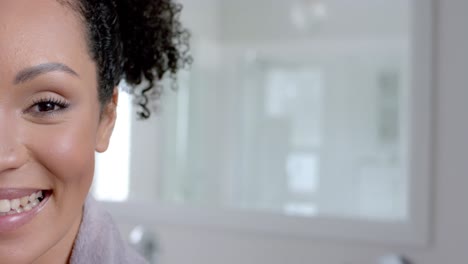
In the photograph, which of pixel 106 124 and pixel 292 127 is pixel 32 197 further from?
pixel 292 127

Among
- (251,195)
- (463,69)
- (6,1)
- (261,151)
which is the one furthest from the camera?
(261,151)

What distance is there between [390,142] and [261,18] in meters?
0.45

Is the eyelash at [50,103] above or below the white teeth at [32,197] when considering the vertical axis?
above

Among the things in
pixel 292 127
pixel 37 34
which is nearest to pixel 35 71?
pixel 37 34

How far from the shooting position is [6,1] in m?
0.51

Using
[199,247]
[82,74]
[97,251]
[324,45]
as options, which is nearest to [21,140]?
[82,74]

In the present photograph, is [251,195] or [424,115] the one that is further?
[251,195]

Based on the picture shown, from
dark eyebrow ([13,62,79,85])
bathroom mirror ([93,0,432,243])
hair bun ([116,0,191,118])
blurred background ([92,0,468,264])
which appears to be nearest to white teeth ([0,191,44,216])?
dark eyebrow ([13,62,79,85])

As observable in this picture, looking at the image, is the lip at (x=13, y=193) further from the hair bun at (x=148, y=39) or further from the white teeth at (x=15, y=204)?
the hair bun at (x=148, y=39)

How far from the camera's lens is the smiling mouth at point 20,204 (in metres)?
0.53

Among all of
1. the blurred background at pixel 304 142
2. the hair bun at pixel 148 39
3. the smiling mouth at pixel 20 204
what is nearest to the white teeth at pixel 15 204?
the smiling mouth at pixel 20 204

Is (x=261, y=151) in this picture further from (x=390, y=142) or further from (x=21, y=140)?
(x=21, y=140)

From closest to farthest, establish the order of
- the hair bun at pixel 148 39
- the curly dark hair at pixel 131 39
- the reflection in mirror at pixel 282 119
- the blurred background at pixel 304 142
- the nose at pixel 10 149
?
the nose at pixel 10 149, the curly dark hair at pixel 131 39, the hair bun at pixel 148 39, the blurred background at pixel 304 142, the reflection in mirror at pixel 282 119

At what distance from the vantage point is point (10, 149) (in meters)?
0.50
